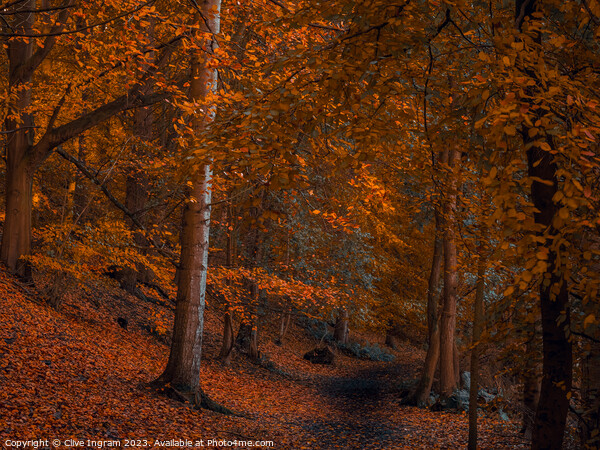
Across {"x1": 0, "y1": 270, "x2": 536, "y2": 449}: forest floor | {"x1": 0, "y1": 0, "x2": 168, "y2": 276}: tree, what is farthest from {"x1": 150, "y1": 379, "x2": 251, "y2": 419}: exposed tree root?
{"x1": 0, "y1": 0, "x2": 168, "y2": 276}: tree

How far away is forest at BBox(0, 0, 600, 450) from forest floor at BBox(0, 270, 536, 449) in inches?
2.3

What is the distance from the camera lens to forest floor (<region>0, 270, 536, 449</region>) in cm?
565

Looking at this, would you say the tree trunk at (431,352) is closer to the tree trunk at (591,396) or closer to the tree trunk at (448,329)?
the tree trunk at (448,329)

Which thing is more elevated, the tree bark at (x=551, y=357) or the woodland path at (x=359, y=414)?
the tree bark at (x=551, y=357)

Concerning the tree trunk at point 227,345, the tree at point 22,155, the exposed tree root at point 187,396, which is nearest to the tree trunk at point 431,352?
the tree trunk at point 227,345

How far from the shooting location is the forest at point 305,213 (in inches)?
143

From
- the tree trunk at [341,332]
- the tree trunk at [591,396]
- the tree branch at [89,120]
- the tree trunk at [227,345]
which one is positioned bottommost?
the tree trunk at [341,332]

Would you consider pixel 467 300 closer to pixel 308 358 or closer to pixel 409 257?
pixel 409 257

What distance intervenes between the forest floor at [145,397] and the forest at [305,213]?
58 millimetres

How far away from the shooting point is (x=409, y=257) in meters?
20.0

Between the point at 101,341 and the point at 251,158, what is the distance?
7.32m

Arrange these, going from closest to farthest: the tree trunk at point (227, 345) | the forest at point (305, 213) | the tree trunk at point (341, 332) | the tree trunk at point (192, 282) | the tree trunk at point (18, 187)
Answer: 1. the forest at point (305, 213)
2. the tree trunk at point (192, 282)
3. the tree trunk at point (18, 187)
4. the tree trunk at point (227, 345)
5. the tree trunk at point (341, 332)

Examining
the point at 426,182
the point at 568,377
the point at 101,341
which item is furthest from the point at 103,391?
the point at 568,377

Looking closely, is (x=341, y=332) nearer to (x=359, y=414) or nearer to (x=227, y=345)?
(x=227, y=345)
